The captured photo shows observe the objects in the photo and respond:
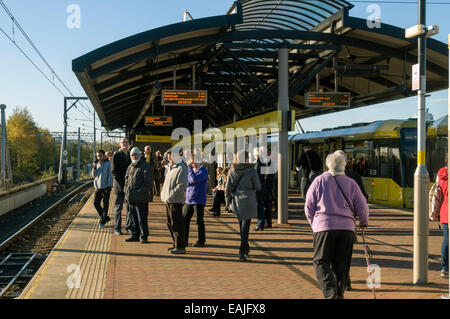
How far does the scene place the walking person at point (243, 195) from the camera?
7488 millimetres

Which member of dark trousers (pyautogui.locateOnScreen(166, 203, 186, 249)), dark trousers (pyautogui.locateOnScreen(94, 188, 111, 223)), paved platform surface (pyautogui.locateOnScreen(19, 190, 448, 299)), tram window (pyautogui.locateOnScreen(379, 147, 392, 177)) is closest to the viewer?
paved platform surface (pyautogui.locateOnScreen(19, 190, 448, 299))

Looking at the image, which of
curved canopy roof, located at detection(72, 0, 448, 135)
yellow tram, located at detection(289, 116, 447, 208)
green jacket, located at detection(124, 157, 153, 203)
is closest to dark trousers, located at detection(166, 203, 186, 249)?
green jacket, located at detection(124, 157, 153, 203)

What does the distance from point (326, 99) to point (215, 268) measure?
8.64 m

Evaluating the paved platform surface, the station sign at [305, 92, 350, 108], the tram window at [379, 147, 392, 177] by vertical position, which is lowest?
the paved platform surface

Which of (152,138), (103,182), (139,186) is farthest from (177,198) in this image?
(152,138)

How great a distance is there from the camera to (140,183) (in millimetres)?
8883

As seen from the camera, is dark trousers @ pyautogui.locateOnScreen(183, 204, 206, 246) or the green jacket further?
the green jacket

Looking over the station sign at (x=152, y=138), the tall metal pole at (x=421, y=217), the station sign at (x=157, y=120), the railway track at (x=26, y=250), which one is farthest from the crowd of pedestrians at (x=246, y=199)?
the station sign at (x=152, y=138)

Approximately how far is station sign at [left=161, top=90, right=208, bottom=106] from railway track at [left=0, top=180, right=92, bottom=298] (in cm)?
497

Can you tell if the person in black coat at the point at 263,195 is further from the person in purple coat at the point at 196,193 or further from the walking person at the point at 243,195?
the walking person at the point at 243,195

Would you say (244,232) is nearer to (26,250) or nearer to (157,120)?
(26,250)

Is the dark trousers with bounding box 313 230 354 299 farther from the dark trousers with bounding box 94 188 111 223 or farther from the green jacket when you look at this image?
the dark trousers with bounding box 94 188 111 223

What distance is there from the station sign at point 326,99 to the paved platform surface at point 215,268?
4663mm

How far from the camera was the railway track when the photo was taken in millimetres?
8125
